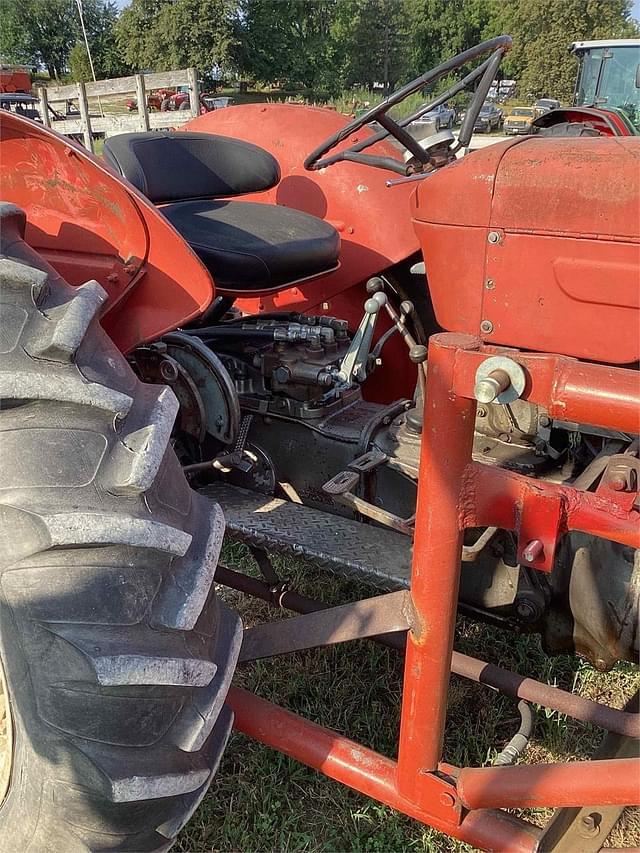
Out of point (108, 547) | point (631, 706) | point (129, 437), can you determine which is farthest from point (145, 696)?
point (631, 706)

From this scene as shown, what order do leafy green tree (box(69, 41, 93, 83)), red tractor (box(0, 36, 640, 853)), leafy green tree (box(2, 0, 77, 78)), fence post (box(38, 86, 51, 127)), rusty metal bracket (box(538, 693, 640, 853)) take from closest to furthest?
red tractor (box(0, 36, 640, 853))
rusty metal bracket (box(538, 693, 640, 853))
fence post (box(38, 86, 51, 127))
leafy green tree (box(69, 41, 93, 83))
leafy green tree (box(2, 0, 77, 78))

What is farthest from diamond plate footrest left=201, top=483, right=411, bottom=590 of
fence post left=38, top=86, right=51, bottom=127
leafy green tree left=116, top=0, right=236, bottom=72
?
leafy green tree left=116, top=0, right=236, bottom=72

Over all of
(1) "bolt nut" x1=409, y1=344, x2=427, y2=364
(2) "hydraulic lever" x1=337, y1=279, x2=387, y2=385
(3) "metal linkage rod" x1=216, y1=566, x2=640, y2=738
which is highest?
(1) "bolt nut" x1=409, y1=344, x2=427, y2=364

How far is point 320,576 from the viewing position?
86.6 inches

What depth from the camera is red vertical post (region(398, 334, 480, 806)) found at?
0.91 meters

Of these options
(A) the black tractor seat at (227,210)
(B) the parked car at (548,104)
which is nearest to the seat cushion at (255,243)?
(A) the black tractor seat at (227,210)

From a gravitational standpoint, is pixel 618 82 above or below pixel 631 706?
above

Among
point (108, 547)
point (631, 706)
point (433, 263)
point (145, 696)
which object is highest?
point (433, 263)

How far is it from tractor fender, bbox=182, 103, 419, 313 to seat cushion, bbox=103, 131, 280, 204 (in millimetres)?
106

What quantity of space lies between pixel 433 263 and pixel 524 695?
80 centimetres

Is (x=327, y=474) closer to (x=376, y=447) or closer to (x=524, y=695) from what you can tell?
(x=376, y=447)

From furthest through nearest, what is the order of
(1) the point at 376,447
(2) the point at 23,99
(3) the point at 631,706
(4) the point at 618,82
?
(2) the point at 23,99
(4) the point at 618,82
(1) the point at 376,447
(3) the point at 631,706

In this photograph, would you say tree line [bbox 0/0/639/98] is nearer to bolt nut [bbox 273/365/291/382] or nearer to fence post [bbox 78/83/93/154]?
fence post [bbox 78/83/93/154]

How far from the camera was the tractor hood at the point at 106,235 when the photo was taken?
4.50ft
